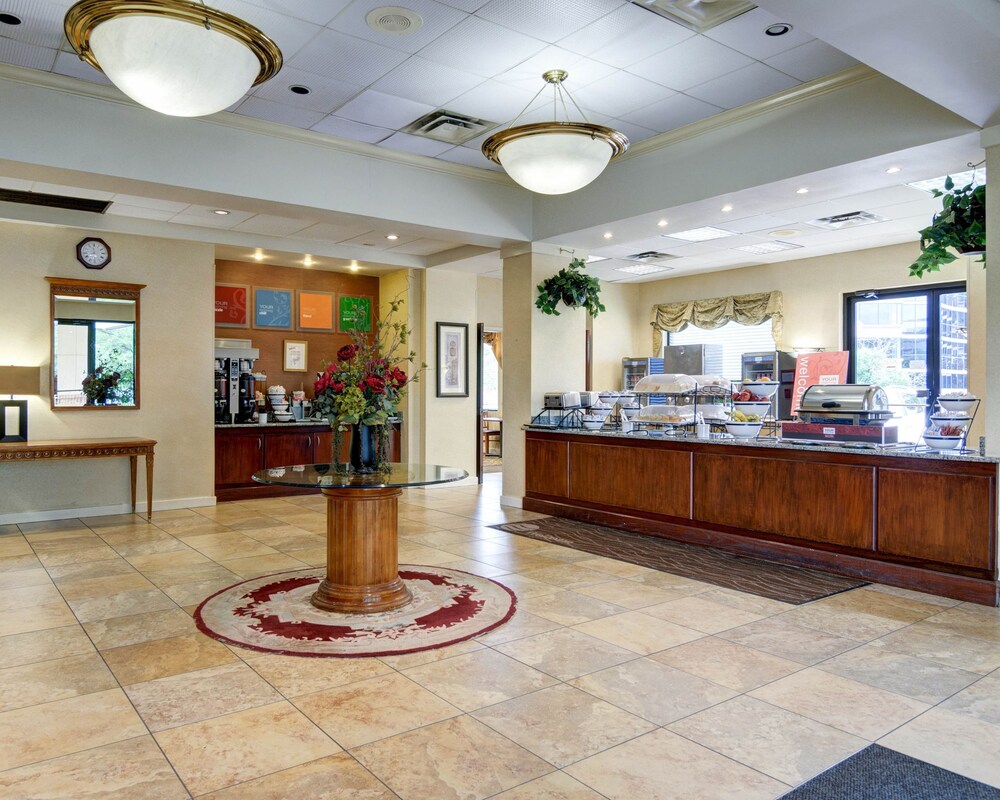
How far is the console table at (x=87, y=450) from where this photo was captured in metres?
6.68

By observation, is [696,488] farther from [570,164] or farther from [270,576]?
[270,576]

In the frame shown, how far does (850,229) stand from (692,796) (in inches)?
317

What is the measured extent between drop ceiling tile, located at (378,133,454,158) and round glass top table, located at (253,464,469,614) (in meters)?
3.42

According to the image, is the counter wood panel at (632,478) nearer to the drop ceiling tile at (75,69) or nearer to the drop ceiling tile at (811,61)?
the drop ceiling tile at (811,61)

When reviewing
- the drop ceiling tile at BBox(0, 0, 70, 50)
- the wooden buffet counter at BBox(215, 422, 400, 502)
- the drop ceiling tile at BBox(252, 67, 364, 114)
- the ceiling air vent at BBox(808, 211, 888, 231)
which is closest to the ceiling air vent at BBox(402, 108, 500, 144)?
the drop ceiling tile at BBox(252, 67, 364, 114)

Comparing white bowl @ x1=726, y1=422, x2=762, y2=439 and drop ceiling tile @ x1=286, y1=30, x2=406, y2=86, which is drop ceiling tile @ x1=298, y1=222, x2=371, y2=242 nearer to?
drop ceiling tile @ x1=286, y1=30, x2=406, y2=86

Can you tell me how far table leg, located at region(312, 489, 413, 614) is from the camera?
13.9 ft

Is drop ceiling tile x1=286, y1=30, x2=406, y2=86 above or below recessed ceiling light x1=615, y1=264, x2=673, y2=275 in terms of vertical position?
above

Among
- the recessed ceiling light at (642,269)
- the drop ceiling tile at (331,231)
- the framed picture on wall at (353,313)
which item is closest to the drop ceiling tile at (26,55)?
the drop ceiling tile at (331,231)

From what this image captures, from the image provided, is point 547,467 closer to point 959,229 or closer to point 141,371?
point 959,229

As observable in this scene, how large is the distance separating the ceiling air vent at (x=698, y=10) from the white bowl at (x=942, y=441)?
311 cm

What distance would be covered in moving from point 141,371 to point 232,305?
6.10ft

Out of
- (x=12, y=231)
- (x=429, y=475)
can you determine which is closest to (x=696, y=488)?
(x=429, y=475)

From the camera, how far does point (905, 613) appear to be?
430cm
